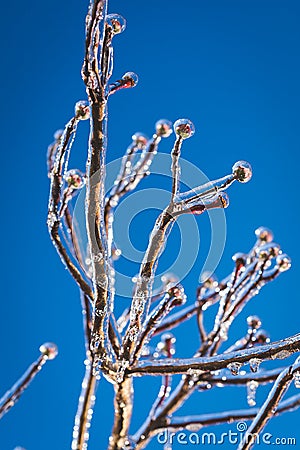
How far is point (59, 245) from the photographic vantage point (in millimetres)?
626

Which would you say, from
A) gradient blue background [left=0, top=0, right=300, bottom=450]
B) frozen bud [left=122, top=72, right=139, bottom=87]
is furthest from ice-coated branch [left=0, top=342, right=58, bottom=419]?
gradient blue background [left=0, top=0, right=300, bottom=450]

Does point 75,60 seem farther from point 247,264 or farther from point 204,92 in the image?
point 247,264

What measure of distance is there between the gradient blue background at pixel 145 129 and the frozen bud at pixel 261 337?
628 millimetres

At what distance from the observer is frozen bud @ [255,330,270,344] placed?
2.85 feet

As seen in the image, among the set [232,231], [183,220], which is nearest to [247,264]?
[183,220]

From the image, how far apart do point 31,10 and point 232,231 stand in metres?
0.79

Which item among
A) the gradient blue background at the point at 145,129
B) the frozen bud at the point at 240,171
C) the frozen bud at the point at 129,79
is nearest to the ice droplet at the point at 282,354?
the frozen bud at the point at 240,171

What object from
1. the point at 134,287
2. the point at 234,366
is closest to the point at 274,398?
the point at 234,366

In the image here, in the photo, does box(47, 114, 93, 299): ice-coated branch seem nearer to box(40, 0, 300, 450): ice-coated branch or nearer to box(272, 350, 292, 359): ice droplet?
box(40, 0, 300, 450): ice-coated branch

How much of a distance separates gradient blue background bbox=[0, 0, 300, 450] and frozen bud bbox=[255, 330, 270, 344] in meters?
0.63

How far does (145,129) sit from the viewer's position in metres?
1.68

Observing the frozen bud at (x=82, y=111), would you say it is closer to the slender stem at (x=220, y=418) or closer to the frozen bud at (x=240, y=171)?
the frozen bud at (x=240, y=171)

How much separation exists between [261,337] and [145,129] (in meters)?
0.92

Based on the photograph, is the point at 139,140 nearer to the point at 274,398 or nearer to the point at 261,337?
the point at 261,337
